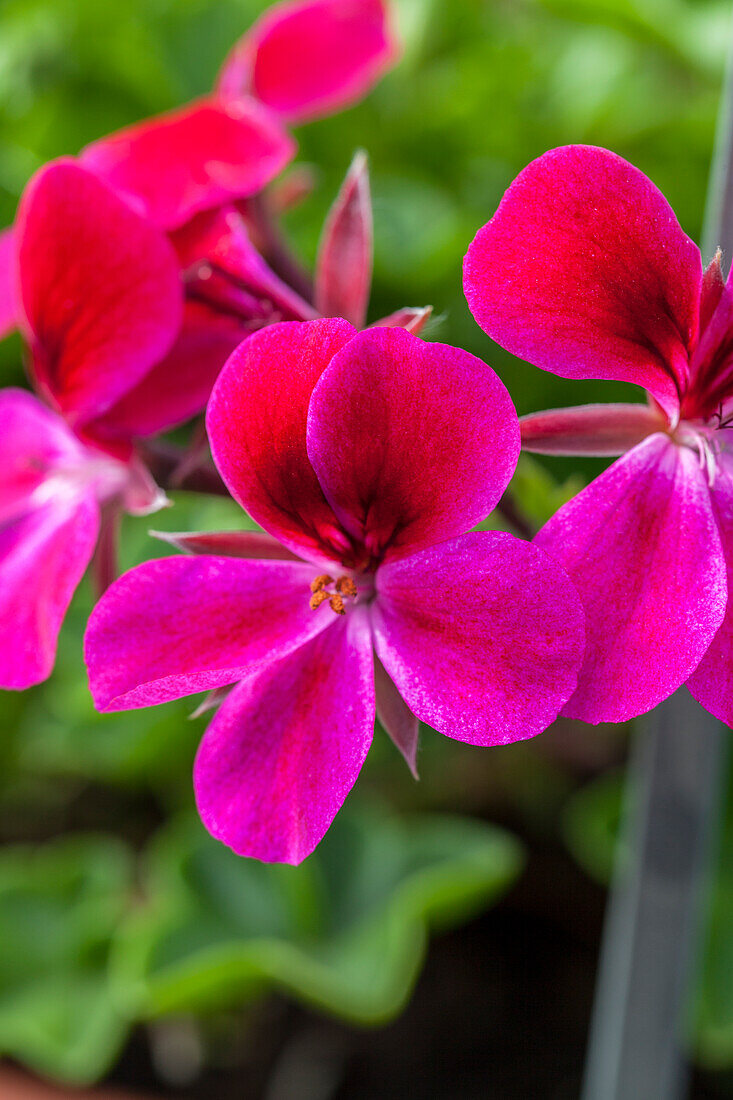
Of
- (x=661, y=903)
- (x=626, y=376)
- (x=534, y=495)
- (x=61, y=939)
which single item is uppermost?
(x=626, y=376)

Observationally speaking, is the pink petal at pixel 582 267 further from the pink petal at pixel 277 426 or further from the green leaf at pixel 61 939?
the green leaf at pixel 61 939

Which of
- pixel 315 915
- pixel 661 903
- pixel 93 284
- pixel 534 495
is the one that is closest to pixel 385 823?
pixel 315 915

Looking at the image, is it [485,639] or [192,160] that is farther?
[192,160]

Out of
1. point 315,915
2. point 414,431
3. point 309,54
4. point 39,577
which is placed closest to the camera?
point 414,431

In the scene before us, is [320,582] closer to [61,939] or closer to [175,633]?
[175,633]

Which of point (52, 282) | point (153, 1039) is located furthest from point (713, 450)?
point (153, 1039)

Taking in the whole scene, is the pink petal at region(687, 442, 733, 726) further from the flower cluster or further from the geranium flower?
the geranium flower

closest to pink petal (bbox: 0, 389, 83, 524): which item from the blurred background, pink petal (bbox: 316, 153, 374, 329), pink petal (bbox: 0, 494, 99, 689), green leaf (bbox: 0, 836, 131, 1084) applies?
pink petal (bbox: 0, 494, 99, 689)

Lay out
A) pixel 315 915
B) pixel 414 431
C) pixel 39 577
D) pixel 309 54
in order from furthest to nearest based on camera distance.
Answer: pixel 315 915
pixel 309 54
pixel 39 577
pixel 414 431
